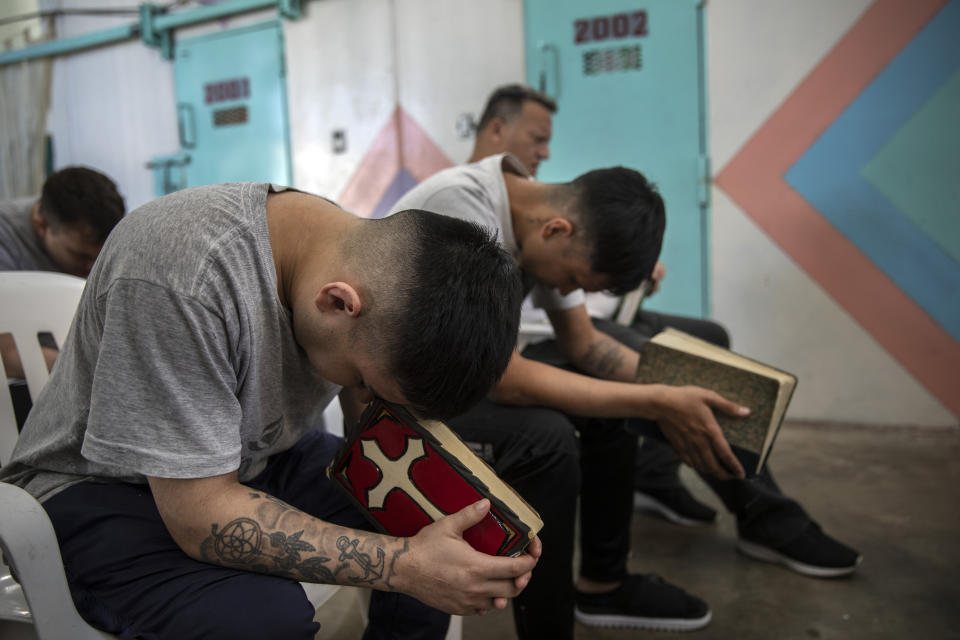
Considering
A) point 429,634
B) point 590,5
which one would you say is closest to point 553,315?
point 429,634

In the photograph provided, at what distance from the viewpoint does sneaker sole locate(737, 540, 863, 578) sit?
1.64 metres

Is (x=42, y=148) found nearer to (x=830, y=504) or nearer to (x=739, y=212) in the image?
(x=739, y=212)

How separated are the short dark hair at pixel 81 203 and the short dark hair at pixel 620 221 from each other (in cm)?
121

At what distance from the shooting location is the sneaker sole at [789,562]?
5.37 feet

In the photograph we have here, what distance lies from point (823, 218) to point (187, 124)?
351 centimetres

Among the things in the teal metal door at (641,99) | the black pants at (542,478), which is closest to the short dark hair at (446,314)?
the black pants at (542,478)

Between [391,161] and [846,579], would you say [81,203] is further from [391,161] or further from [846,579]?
[846,579]

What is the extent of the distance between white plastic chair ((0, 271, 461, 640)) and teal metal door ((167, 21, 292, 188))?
2640 mm

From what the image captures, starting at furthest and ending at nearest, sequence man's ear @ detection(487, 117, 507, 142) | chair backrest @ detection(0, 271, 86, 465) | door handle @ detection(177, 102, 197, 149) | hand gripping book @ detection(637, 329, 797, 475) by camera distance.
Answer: door handle @ detection(177, 102, 197, 149), man's ear @ detection(487, 117, 507, 142), hand gripping book @ detection(637, 329, 797, 475), chair backrest @ detection(0, 271, 86, 465)

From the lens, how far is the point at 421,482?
0.86m

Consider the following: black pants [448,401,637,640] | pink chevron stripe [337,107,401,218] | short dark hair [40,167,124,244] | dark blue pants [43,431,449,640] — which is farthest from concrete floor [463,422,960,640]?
pink chevron stripe [337,107,401,218]

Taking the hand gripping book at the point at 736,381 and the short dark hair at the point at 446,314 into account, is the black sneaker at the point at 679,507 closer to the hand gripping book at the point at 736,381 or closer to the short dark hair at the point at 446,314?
the hand gripping book at the point at 736,381

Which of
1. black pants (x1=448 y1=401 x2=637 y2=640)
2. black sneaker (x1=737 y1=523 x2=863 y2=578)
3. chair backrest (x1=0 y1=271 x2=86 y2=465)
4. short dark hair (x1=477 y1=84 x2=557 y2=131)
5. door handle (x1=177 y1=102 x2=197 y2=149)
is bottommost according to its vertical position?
black sneaker (x1=737 y1=523 x2=863 y2=578)

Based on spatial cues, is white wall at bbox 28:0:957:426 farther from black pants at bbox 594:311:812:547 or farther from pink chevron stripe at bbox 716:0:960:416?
black pants at bbox 594:311:812:547
